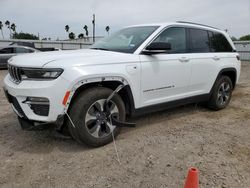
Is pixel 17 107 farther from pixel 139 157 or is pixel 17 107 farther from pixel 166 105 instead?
pixel 166 105

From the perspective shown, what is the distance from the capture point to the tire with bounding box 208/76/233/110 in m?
5.26

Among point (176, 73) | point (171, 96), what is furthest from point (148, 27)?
point (171, 96)

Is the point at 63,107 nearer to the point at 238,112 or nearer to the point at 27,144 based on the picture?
the point at 27,144

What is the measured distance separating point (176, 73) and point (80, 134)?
2010 millimetres

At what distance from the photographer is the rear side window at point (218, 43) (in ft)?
17.0

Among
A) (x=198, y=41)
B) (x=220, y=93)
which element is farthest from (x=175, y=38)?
(x=220, y=93)

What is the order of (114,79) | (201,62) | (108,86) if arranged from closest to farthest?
1. (114,79)
2. (108,86)
3. (201,62)

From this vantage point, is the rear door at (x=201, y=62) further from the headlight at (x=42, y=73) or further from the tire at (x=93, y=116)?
the headlight at (x=42, y=73)

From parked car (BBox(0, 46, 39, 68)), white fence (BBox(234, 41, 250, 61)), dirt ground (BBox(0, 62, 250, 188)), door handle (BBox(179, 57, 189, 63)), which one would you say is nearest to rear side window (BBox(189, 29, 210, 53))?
door handle (BBox(179, 57, 189, 63))

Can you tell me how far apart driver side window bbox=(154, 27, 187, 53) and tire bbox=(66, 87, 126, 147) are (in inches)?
56.1

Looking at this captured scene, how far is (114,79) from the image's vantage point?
3461mm

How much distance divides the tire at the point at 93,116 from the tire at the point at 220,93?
2.50 m

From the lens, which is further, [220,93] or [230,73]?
[230,73]

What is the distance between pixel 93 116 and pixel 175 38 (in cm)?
217
